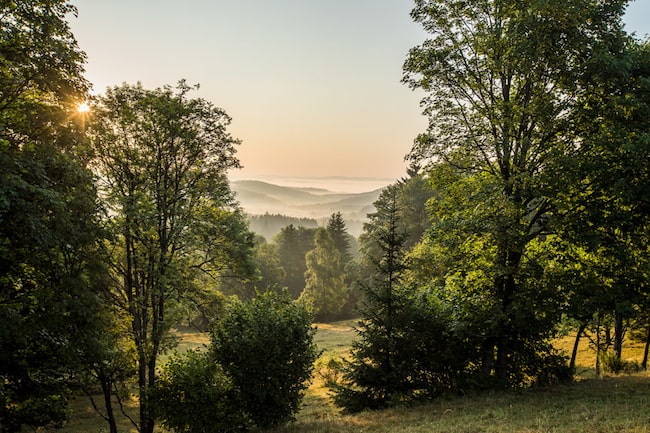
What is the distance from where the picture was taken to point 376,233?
13.5m

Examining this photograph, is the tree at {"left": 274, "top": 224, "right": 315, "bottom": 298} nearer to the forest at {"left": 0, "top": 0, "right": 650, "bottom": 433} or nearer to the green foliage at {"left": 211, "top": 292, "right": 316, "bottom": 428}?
the forest at {"left": 0, "top": 0, "right": 650, "bottom": 433}

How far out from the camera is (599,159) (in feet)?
36.5

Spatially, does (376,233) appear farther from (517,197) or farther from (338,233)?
(338,233)

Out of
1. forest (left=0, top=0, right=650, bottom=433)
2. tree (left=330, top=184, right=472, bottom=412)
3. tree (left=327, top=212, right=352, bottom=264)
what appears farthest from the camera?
tree (left=327, top=212, right=352, bottom=264)

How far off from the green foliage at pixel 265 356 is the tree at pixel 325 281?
38.3 metres

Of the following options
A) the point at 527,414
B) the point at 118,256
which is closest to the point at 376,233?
the point at 527,414

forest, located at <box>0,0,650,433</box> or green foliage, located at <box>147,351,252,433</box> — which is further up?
forest, located at <box>0,0,650,433</box>

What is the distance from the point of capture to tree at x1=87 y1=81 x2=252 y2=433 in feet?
41.2

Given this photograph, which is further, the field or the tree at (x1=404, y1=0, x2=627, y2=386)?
the tree at (x1=404, y1=0, x2=627, y2=386)

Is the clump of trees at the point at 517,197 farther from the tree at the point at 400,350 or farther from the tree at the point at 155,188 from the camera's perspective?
the tree at the point at 155,188

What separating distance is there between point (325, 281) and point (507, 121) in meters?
43.0

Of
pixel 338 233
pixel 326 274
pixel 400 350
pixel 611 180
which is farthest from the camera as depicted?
pixel 338 233

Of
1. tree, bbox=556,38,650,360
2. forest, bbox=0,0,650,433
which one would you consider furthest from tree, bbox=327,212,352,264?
tree, bbox=556,38,650,360

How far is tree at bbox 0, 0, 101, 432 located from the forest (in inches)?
2.2
